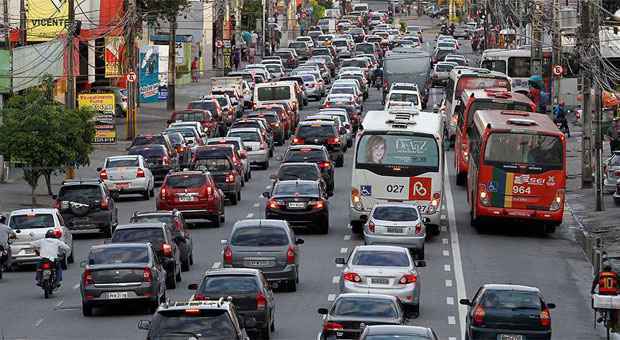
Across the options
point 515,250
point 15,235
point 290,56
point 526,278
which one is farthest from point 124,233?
point 290,56

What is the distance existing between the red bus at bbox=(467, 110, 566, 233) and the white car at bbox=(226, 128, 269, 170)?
59.8 ft

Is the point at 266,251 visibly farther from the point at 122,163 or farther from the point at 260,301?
the point at 122,163

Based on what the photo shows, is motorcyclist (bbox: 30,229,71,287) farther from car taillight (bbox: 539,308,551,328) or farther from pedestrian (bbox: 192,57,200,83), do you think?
pedestrian (bbox: 192,57,200,83)

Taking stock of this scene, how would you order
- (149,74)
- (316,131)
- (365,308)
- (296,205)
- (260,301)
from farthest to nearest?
(149,74) → (316,131) → (296,205) → (260,301) → (365,308)

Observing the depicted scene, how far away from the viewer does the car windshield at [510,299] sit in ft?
99.9

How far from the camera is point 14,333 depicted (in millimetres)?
33125

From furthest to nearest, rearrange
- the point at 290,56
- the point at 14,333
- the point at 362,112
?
the point at 290,56 → the point at 362,112 → the point at 14,333

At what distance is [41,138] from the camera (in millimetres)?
56969

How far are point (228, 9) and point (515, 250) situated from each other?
92344 mm

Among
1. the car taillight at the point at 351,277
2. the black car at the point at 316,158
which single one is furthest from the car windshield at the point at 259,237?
the black car at the point at 316,158

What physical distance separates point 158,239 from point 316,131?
2746 centimetres

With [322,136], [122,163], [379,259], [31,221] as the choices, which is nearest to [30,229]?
[31,221]

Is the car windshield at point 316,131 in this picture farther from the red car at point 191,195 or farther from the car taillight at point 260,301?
the car taillight at point 260,301

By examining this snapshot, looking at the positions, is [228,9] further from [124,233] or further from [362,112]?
[124,233]
